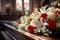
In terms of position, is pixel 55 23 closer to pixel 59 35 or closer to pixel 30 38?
pixel 59 35

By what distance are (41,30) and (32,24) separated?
0.16 m

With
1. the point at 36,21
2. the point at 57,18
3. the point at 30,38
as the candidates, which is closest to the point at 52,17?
the point at 57,18

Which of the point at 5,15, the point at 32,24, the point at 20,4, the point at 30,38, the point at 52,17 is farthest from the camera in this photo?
the point at 20,4

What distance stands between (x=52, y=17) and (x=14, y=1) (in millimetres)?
10050

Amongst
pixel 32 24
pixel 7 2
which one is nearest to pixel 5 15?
pixel 7 2

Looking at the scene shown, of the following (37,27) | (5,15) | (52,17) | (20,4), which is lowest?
(37,27)

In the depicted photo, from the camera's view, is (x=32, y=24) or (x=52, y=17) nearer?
(x=52, y=17)

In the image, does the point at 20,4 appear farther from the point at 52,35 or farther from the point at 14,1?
the point at 52,35

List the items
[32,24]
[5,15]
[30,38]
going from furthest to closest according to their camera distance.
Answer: [5,15] < [32,24] < [30,38]

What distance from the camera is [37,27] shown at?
5.66ft

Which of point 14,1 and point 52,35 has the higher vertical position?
point 14,1

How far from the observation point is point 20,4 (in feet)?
39.7

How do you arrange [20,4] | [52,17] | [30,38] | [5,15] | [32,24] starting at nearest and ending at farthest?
1. [30,38]
2. [52,17]
3. [32,24]
4. [5,15]
5. [20,4]

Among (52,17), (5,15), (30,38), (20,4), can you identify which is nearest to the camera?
(30,38)
